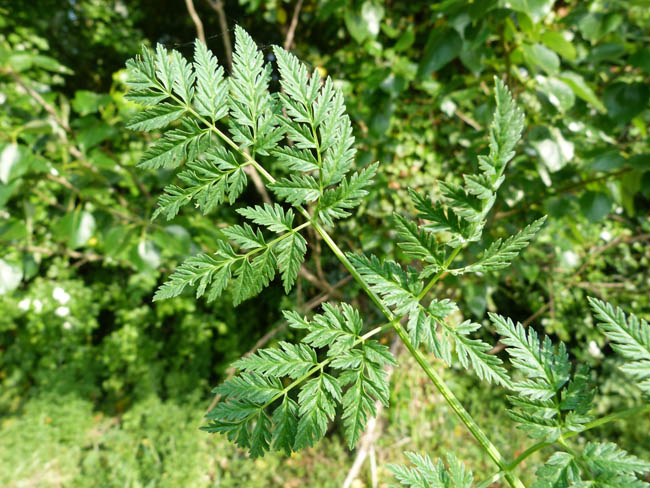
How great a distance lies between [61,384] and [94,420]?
43 centimetres

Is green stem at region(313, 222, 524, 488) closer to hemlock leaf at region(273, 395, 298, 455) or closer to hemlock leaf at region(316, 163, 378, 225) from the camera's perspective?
hemlock leaf at region(316, 163, 378, 225)

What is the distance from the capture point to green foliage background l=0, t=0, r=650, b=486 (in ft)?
3.87

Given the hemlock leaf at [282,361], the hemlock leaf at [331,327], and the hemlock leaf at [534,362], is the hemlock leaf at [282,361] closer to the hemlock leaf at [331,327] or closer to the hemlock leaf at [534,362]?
the hemlock leaf at [331,327]

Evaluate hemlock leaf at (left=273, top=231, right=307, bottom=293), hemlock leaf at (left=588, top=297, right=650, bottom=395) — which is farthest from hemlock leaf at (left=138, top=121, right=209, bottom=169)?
hemlock leaf at (left=588, top=297, right=650, bottom=395)

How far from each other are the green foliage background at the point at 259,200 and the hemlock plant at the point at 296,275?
576 millimetres

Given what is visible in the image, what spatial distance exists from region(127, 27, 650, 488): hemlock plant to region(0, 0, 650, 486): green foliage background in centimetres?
58

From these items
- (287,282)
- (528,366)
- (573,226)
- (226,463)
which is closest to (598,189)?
(573,226)

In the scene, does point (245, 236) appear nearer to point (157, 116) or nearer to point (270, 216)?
point (270, 216)

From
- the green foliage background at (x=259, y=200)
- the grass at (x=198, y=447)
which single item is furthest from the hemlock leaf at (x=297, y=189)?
the grass at (x=198, y=447)

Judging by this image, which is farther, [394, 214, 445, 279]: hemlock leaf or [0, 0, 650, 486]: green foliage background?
[0, 0, 650, 486]: green foliage background

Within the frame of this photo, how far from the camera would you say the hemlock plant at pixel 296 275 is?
0.34 meters

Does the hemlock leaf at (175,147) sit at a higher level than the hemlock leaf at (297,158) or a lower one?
higher

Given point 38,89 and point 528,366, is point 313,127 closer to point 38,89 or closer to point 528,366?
point 528,366

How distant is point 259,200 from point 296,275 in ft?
5.17
